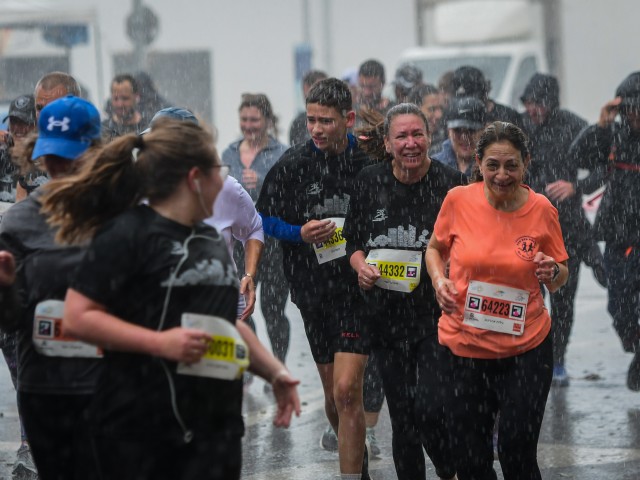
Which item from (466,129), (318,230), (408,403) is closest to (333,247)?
(318,230)

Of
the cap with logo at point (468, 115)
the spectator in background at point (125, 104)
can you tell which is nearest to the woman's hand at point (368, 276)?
the cap with logo at point (468, 115)

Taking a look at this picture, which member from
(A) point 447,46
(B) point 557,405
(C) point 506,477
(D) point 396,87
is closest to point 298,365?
(B) point 557,405

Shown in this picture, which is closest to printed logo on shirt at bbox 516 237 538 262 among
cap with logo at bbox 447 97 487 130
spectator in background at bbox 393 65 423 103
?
cap with logo at bbox 447 97 487 130

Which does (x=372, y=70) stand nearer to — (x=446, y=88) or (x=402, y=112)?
(x=446, y=88)

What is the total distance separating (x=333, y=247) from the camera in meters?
6.61

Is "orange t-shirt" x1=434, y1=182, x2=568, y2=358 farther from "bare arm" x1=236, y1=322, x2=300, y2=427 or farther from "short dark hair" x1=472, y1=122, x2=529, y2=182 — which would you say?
"bare arm" x1=236, y1=322, x2=300, y2=427

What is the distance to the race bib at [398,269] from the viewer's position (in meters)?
6.10

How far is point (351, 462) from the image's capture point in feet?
20.3

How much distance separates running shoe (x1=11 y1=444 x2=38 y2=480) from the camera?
22.8 feet

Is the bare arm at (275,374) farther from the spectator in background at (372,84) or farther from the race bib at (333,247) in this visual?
the spectator in background at (372,84)

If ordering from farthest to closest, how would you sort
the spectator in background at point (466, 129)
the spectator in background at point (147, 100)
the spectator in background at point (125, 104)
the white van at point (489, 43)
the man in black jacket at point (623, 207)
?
the white van at point (489, 43) → the spectator in background at point (147, 100) → the spectator in background at point (125, 104) → the man in black jacket at point (623, 207) → the spectator in background at point (466, 129)

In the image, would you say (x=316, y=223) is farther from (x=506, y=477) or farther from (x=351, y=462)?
(x=506, y=477)

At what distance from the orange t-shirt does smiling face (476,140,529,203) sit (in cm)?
7

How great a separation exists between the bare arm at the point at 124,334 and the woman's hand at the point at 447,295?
182cm
